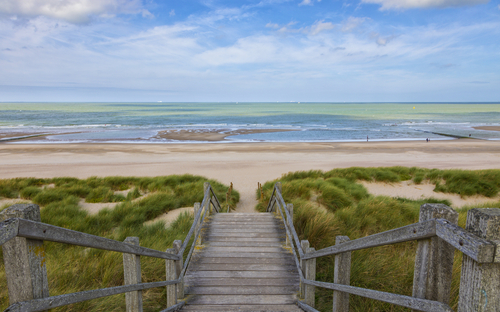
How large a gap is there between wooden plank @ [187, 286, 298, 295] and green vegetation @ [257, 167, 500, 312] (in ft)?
1.65

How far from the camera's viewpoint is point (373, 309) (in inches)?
135

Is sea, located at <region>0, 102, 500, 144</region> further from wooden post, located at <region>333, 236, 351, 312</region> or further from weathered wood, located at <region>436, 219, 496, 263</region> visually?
weathered wood, located at <region>436, 219, 496, 263</region>

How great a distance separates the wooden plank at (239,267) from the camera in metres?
4.70

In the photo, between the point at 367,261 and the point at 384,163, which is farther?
the point at 384,163

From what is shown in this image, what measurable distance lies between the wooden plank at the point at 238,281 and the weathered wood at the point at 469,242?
3.26 m

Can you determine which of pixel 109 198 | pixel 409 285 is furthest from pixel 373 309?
pixel 109 198

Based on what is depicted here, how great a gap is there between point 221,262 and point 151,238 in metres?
2.19

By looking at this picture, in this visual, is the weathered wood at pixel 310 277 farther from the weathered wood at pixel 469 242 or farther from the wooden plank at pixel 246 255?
the weathered wood at pixel 469 242

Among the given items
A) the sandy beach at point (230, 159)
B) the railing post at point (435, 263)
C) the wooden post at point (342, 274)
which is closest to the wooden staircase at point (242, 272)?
the wooden post at point (342, 274)

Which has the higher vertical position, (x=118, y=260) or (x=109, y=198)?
(x=118, y=260)

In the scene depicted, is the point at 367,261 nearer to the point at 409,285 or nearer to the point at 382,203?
the point at 409,285

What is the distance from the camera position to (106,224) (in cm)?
785

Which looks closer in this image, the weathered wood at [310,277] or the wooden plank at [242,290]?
the weathered wood at [310,277]

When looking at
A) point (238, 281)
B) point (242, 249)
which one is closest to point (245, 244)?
point (242, 249)
